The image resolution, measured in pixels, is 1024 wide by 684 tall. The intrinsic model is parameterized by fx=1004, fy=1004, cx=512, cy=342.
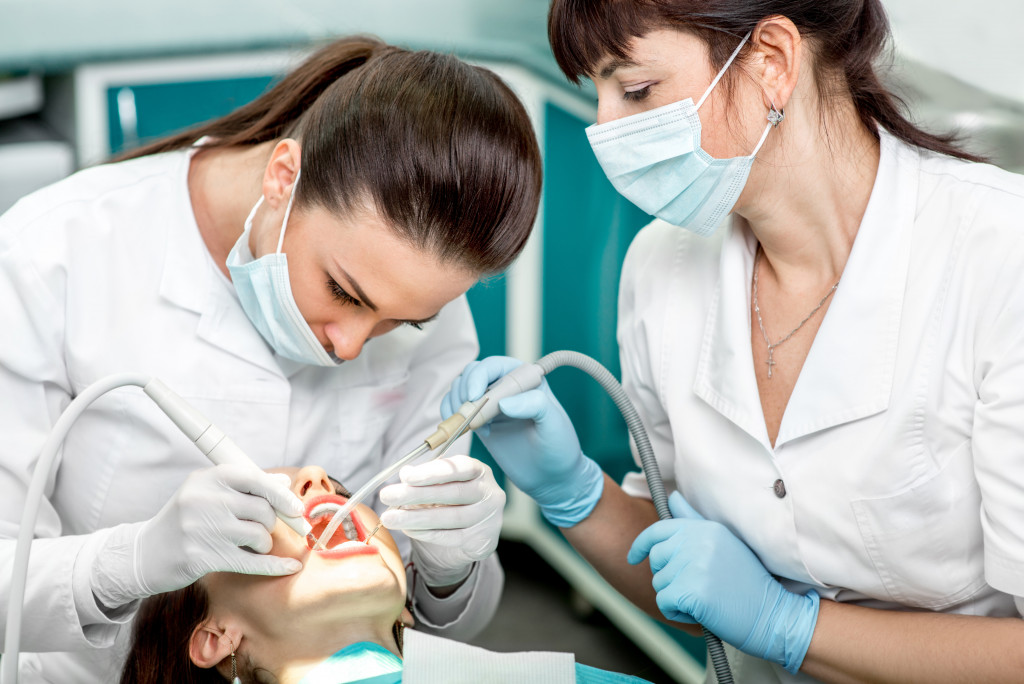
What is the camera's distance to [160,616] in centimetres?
159

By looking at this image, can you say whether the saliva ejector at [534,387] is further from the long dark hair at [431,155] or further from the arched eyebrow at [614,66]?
the arched eyebrow at [614,66]

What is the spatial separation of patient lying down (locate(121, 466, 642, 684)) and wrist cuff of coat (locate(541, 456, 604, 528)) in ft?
1.01

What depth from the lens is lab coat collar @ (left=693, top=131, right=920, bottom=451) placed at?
1.44 meters

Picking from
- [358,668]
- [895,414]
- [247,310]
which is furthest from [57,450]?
[895,414]

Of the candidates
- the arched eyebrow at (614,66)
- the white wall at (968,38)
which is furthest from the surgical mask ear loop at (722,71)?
the white wall at (968,38)

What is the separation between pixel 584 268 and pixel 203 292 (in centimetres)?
135

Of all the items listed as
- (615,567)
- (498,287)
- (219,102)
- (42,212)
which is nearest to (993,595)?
(615,567)

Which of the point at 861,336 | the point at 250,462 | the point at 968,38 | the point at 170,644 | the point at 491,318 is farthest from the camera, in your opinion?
the point at 491,318

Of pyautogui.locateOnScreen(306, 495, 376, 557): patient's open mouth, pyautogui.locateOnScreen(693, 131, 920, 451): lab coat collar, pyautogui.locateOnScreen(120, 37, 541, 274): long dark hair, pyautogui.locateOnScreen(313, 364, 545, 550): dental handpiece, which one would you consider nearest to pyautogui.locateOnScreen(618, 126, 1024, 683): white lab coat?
pyautogui.locateOnScreen(693, 131, 920, 451): lab coat collar

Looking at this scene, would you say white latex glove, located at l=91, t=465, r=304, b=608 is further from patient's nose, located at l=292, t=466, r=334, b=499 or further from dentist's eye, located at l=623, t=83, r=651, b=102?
dentist's eye, located at l=623, t=83, r=651, b=102

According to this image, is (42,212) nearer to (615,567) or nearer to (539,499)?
(539,499)

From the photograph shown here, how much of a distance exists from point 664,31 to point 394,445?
901mm

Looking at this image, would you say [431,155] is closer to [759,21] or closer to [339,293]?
[339,293]

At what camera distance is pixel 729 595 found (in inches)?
58.4
